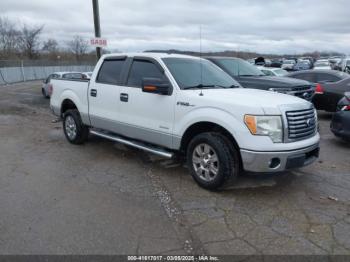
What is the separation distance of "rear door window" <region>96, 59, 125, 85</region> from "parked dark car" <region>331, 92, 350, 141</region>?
438 centimetres

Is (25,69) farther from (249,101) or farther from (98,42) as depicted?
(249,101)

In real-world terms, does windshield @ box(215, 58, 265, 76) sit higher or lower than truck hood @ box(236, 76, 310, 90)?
higher

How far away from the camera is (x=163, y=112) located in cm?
521

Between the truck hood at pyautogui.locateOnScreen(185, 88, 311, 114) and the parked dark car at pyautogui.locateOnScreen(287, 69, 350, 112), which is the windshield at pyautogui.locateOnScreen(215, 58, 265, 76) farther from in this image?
the truck hood at pyautogui.locateOnScreen(185, 88, 311, 114)

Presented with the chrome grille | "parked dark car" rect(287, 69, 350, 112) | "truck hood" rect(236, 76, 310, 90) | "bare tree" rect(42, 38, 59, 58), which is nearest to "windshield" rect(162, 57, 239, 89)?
the chrome grille

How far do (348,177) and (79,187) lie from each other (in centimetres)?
405

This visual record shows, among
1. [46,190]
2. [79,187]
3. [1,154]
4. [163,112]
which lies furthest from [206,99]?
[1,154]

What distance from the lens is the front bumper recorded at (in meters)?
4.25

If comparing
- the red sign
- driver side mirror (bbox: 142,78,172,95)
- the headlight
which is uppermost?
the red sign

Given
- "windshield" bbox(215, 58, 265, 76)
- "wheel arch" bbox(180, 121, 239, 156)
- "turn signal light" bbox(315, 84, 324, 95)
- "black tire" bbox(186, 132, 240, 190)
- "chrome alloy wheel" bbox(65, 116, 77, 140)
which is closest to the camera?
"black tire" bbox(186, 132, 240, 190)

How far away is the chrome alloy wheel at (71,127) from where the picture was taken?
727cm

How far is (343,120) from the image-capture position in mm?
6809

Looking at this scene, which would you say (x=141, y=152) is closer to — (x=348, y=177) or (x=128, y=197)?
(x=128, y=197)

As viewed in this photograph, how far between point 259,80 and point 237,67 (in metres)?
1.02
